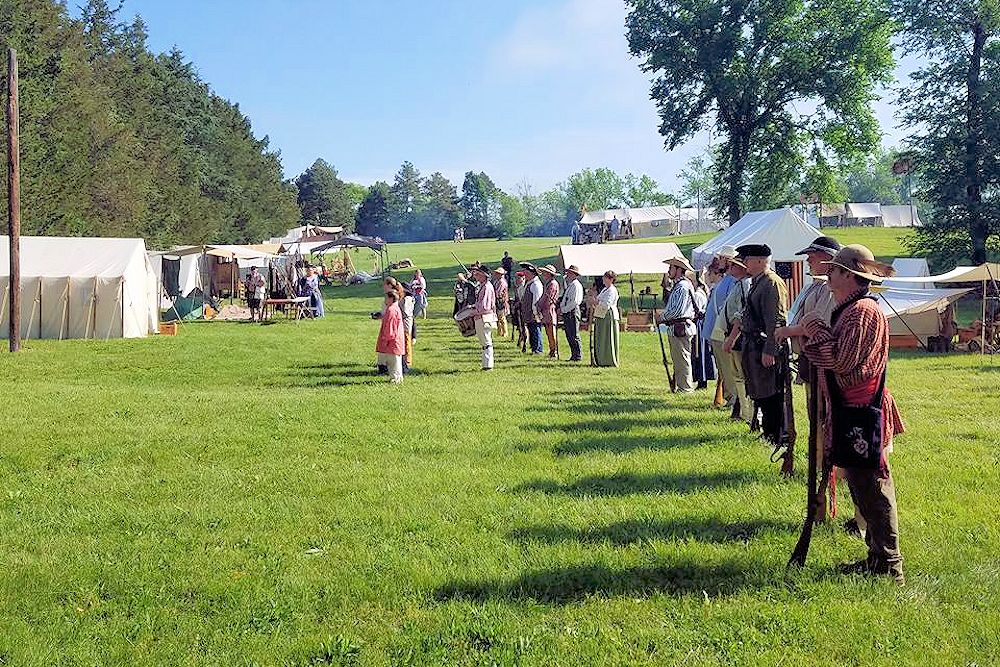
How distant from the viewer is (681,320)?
11.9 metres

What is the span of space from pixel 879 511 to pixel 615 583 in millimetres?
1479

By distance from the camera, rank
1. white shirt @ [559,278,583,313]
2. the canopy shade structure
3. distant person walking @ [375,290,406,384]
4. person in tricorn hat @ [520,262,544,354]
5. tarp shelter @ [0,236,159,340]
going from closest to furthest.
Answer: distant person walking @ [375,290,406,384]
white shirt @ [559,278,583,313]
person in tricorn hat @ [520,262,544,354]
tarp shelter @ [0,236,159,340]
the canopy shade structure

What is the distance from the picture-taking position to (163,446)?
8.92 meters

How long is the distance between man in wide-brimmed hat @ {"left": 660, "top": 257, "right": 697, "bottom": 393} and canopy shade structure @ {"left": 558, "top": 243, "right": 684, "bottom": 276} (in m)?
15.6

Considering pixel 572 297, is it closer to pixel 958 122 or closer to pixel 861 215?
pixel 958 122

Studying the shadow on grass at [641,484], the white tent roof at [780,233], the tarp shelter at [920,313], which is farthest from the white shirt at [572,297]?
the shadow on grass at [641,484]

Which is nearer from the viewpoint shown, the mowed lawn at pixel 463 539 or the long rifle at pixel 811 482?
the mowed lawn at pixel 463 539

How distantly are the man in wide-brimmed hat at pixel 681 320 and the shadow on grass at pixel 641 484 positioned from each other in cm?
472

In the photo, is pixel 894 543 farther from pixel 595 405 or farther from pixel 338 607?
pixel 595 405

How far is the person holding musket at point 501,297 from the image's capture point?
68.3 ft

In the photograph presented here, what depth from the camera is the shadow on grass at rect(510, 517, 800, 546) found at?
5703 millimetres

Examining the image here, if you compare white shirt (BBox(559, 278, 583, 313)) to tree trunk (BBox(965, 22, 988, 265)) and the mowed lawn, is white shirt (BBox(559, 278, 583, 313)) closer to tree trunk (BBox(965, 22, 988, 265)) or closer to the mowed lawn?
the mowed lawn

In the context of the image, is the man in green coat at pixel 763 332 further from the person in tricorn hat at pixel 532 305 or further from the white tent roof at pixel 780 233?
the white tent roof at pixel 780 233

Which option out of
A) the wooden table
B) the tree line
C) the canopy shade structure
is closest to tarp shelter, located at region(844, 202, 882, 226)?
the tree line
